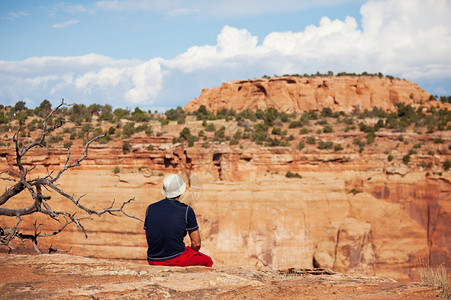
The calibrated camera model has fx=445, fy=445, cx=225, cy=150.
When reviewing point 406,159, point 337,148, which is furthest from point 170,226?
point 406,159

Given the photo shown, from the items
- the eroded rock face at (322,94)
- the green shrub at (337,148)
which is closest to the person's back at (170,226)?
the green shrub at (337,148)

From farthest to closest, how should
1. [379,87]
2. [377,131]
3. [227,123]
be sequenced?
1. [379,87]
2. [227,123]
3. [377,131]

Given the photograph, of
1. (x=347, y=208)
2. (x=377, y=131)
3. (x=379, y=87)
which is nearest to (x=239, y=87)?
(x=379, y=87)

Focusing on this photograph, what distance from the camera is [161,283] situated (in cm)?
491

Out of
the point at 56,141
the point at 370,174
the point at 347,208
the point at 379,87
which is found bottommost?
the point at 347,208

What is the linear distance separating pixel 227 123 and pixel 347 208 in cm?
1571

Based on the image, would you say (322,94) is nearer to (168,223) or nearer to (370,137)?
(370,137)

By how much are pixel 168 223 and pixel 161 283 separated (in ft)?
2.66

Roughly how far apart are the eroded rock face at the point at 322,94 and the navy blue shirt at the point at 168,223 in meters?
41.2

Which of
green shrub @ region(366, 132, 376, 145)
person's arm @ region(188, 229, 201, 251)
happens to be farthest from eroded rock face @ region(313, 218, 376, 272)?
person's arm @ region(188, 229, 201, 251)

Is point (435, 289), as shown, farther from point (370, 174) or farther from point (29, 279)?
point (370, 174)

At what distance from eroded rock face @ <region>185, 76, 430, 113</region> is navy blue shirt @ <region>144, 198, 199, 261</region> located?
135ft

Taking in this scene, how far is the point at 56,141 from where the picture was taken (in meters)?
28.3

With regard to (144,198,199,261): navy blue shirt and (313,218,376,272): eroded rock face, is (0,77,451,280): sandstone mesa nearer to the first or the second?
(313,218,376,272): eroded rock face
